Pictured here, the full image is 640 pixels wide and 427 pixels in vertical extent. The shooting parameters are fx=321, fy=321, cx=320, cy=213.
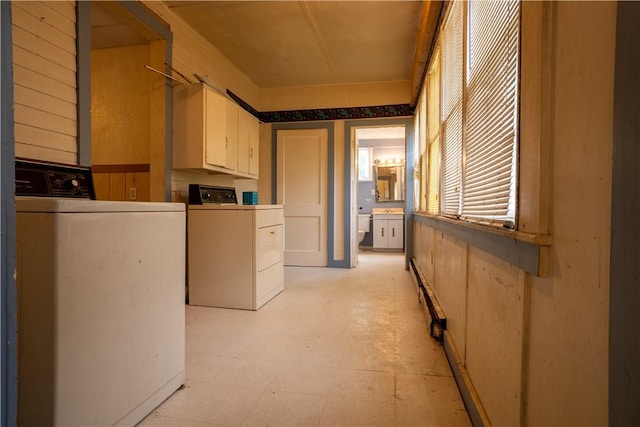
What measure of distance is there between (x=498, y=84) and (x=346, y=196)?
3.62 m

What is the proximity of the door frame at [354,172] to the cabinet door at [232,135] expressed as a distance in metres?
1.80

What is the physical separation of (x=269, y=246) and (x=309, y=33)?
2.25 metres

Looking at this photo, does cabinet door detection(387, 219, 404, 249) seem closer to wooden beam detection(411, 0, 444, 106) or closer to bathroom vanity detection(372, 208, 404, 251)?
bathroom vanity detection(372, 208, 404, 251)

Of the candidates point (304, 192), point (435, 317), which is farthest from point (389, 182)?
point (435, 317)

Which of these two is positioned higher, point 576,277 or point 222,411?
point 576,277

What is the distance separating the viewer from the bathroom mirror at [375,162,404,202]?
23.9ft

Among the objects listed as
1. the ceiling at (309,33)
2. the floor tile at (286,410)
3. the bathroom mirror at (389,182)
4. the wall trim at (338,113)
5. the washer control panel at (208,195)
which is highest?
the ceiling at (309,33)

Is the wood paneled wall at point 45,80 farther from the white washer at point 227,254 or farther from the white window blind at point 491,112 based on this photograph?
the white window blind at point 491,112

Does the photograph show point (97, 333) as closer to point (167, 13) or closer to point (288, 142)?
point (167, 13)

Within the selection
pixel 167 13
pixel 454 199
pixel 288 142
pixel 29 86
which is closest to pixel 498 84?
pixel 454 199

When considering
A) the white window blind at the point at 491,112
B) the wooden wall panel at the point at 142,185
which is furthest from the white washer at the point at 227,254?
the white window blind at the point at 491,112

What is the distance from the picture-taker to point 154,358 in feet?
4.64

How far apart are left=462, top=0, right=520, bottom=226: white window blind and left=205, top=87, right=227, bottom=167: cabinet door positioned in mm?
2235

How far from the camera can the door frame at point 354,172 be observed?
15.0ft
